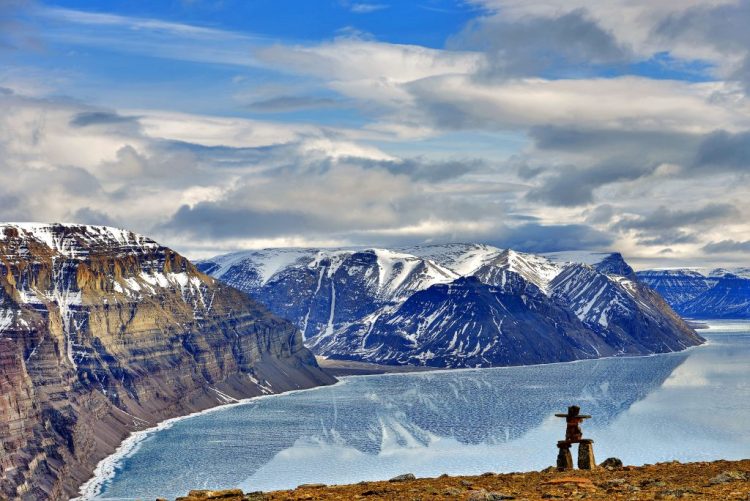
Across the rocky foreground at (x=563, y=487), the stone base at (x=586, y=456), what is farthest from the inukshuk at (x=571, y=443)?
the rocky foreground at (x=563, y=487)

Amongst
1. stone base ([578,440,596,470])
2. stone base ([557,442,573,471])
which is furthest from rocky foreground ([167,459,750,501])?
stone base ([557,442,573,471])

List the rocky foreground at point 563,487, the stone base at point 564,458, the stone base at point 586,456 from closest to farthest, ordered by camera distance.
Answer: the rocky foreground at point 563,487 → the stone base at point 586,456 → the stone base at point 564,458

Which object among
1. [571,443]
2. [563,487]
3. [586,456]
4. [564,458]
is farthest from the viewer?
[564,458]

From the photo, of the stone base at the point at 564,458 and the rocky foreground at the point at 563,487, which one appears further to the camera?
the stone base at the point at 564,458

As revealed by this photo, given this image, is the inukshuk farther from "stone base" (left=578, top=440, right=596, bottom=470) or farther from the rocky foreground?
the rocky foreground

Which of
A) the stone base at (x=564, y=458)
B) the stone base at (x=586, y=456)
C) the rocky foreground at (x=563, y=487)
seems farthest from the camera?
the stone base at (x=564, y=458)

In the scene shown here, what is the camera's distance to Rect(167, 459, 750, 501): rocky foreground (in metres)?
30.4

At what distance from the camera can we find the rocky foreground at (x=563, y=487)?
99.7ft

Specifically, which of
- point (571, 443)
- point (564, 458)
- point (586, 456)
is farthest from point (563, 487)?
point (564, 458)

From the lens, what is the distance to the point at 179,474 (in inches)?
7672

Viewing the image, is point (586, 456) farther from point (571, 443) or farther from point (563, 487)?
point (563, 487)

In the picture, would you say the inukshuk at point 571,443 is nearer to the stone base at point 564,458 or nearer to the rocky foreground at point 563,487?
the stone base at point 564,458

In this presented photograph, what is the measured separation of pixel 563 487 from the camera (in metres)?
32.7

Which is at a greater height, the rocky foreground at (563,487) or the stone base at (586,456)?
the stone base at (586,456)
